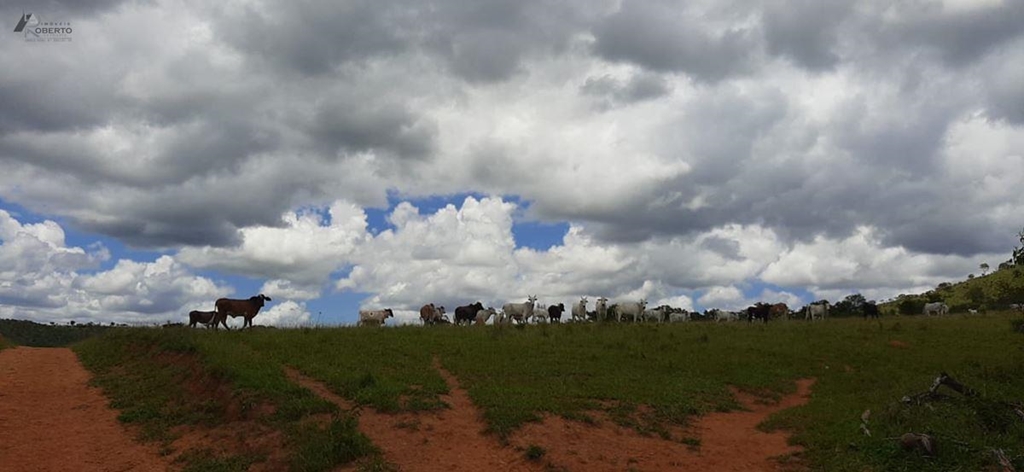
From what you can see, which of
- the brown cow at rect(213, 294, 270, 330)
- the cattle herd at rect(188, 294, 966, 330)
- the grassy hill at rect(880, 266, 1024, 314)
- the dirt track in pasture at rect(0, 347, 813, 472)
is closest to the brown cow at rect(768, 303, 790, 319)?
the cattle herd at rect(188, 294, 966, 330)

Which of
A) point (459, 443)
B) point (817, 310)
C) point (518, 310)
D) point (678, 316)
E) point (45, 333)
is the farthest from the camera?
point (45, 333)

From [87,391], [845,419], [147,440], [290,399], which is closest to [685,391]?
[845,419]

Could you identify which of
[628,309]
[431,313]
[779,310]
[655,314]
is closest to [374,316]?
[431,313]

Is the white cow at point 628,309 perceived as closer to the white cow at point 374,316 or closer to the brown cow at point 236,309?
the white cow at point 374,316

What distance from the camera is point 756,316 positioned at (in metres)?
48.5

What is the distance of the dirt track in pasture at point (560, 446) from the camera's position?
13.7 metres

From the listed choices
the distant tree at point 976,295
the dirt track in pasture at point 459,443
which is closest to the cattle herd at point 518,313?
the dirt track in pasture at point 459,443

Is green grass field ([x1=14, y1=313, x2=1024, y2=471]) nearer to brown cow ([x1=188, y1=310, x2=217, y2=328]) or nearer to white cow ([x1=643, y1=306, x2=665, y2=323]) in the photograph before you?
brown cow ([x1=188, y1=310, x2=217, y2=328])

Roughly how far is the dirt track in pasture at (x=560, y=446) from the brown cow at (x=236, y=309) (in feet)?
53.7

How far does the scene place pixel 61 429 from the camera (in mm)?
16438

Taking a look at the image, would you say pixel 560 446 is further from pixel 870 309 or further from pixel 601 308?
pixel 870 309

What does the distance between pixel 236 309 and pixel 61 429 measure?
599 inches

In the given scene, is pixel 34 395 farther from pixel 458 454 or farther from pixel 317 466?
pixel 458 454

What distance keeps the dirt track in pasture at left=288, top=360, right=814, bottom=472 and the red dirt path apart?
15.7 feet
